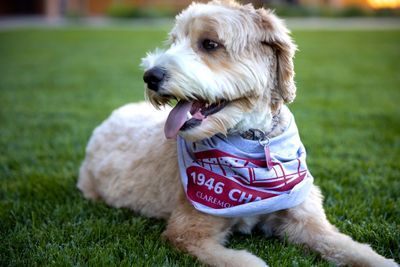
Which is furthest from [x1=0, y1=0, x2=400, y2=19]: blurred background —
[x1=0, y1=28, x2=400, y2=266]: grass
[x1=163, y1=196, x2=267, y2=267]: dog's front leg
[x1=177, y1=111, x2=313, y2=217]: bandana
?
[x1=163, y1=196, x2=267, y2=267]: dog's front leg

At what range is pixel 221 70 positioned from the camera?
10.1 feet

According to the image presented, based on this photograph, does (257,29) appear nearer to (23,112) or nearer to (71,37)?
(23,112)

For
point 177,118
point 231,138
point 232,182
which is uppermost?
point 177,118

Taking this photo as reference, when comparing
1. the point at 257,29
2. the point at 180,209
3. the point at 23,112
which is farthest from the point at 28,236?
the point at 23,112

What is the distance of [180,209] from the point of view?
3486mm

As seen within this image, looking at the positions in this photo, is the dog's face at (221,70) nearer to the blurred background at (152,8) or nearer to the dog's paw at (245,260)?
the dog's paw at (245,260)

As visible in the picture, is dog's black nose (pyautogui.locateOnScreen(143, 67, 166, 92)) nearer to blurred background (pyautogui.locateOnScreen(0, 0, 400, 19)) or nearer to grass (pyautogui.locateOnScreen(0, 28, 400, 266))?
grass (pyautogui.locateOnScreen(0, 28, 400, 266))

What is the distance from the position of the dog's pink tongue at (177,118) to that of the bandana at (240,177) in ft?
1.21

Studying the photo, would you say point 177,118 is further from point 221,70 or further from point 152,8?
point 152,8

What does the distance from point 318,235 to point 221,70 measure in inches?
53.6

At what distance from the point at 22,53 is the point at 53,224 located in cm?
1351

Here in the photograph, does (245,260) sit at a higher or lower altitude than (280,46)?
lower

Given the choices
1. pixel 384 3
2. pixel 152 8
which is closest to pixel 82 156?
pixel 152 8

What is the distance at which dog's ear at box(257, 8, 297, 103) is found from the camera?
127 inches
